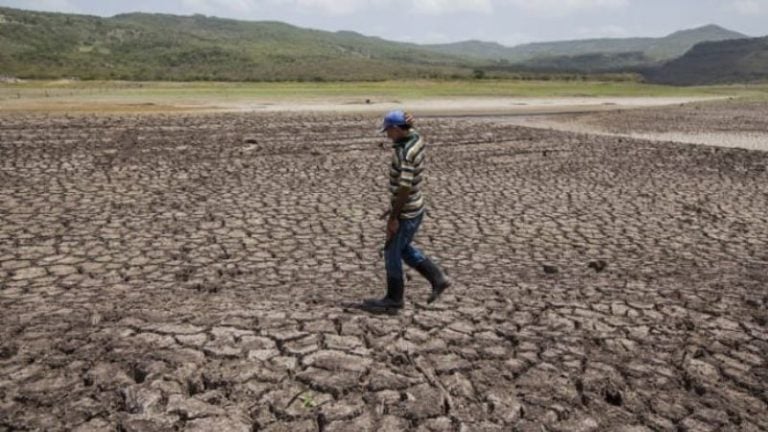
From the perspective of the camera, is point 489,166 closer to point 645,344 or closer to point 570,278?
point 570,278

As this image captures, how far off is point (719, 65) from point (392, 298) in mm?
184616

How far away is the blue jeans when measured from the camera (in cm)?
564

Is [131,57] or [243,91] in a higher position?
[131,57]

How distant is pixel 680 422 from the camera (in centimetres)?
431

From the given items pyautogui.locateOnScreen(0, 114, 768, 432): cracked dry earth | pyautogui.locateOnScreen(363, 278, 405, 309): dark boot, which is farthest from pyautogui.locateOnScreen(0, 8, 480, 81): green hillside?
pyautogui.locateOnScreen(363, 278, 405, 309): dark boot

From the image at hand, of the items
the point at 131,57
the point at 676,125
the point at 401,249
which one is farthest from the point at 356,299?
the point at 131,57

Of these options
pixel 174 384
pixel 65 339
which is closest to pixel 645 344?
pixel 174 384

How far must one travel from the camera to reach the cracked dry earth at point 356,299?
435 cm

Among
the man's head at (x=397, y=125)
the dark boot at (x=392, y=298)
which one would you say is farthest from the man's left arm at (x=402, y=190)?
the dark boot at (x=392, y=298)

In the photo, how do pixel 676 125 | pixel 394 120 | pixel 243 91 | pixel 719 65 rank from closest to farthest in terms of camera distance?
pixel 394 120, pixel 676 125, pixel 243 91, pixel 719 65

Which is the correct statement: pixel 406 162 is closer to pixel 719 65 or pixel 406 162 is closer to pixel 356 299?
pixel 356 299

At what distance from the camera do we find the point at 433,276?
6.11m

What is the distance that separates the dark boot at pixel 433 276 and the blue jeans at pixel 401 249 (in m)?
0.15

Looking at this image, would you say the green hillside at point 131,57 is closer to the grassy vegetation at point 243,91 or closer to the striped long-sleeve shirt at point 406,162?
the grassy vegetation at point 243,91
